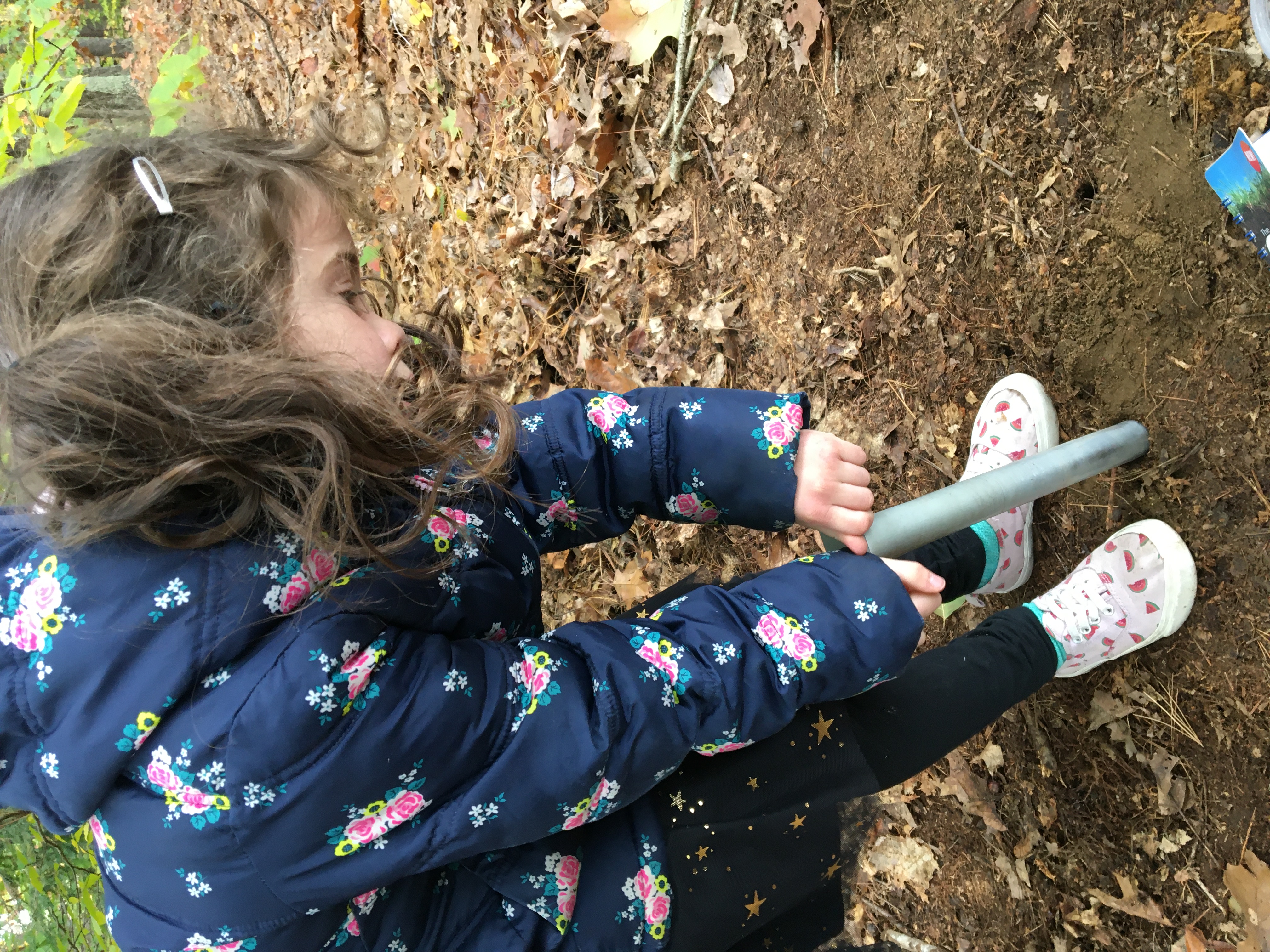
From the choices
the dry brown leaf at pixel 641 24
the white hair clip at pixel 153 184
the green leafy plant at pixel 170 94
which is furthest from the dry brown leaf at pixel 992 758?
the green leafy plant at pixel 170 94

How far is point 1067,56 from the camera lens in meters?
2.18

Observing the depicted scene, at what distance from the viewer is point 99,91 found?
249 inches

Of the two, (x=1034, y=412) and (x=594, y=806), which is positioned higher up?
(x=1034, y=412)

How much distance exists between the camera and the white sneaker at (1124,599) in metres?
2.06

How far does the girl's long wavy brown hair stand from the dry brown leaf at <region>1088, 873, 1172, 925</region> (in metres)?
2.06

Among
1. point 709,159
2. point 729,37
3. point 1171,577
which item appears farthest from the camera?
point 709,159

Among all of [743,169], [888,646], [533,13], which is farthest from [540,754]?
[533,13]

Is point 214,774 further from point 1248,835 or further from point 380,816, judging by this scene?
point 1248,835

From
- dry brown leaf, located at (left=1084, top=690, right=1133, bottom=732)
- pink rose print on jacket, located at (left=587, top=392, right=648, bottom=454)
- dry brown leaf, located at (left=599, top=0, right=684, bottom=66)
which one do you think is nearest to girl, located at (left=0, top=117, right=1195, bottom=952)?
pink rose print on jacket, located at (left=587, top=392, right=648, bottom=454)

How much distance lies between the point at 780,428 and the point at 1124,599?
3.31ft

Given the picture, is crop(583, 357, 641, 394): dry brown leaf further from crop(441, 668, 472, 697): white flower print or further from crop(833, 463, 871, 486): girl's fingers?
crop(441, 668, 472, 697): white flower print

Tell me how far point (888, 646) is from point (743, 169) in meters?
2.11

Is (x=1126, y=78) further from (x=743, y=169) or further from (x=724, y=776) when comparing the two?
(x=724, y=776)

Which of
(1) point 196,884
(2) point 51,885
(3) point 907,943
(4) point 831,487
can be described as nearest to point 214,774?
(1) point 196,884
